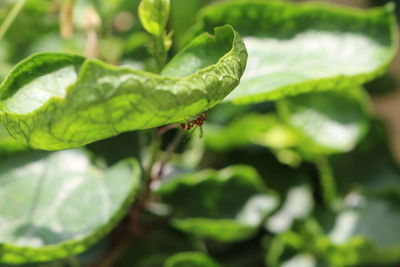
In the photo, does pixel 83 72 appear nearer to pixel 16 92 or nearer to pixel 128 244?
pixel 16 92

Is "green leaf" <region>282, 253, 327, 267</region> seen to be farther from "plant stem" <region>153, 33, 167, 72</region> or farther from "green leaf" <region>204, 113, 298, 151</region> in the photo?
"plant stem" <region>153, 33, 167, 72</region>

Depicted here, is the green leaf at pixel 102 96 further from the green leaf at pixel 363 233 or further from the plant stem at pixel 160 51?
the green leaf at pixel 363 233

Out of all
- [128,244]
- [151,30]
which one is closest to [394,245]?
[128,244]

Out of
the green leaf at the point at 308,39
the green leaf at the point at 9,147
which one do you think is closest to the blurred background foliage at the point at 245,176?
the green leaf at the point at 9,147

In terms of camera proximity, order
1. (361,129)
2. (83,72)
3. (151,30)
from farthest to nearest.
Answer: (361,129)
(151,30)
(83,72)

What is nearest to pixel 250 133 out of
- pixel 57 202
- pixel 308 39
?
pixel 308 39

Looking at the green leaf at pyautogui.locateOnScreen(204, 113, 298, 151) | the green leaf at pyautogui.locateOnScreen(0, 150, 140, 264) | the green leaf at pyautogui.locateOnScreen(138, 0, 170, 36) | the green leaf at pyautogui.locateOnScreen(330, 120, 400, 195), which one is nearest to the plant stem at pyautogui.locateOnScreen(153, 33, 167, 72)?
the green leaf at pyautogui.locateOnScreen(138, 0, 170, 36)
